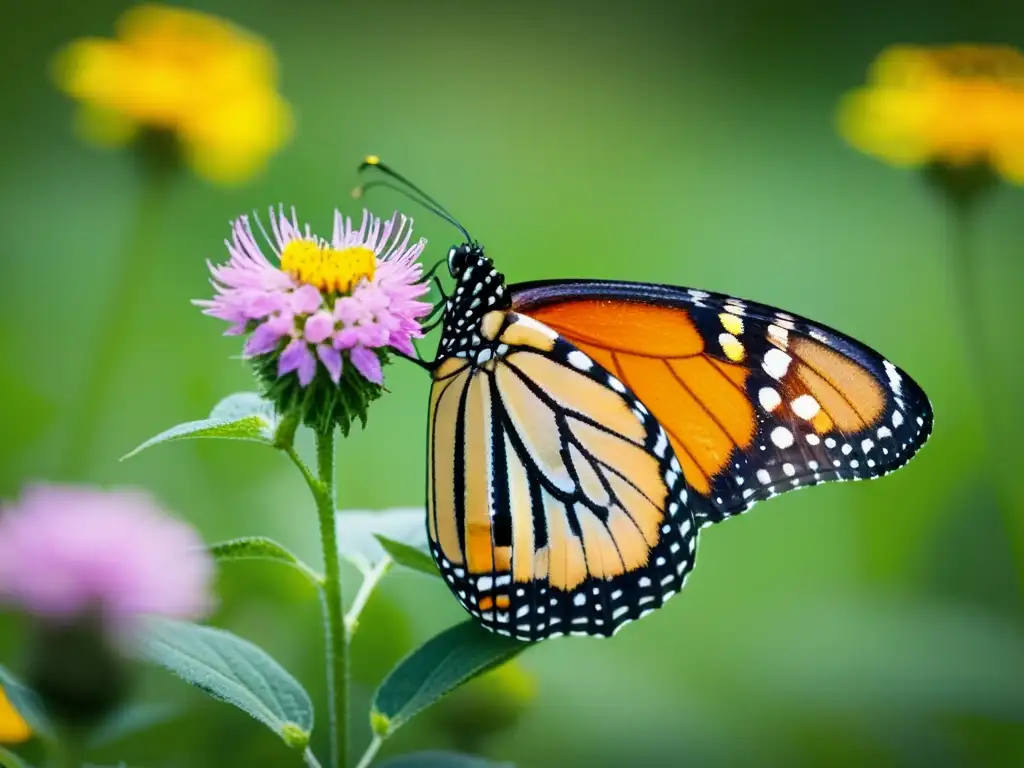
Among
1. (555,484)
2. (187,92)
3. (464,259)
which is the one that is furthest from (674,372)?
(187,92)

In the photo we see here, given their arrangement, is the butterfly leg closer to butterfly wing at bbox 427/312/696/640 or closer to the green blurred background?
butterfly wing at bbox 427/312/696/640

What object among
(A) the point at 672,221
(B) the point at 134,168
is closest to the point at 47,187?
(B) the point at 134,168

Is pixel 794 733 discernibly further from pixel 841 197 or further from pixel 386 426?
pixel 841 197

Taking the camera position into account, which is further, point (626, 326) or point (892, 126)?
point (892, 126)

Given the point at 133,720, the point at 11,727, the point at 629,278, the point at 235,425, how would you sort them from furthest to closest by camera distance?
1. the point at 629,278
2. the point at 133,720
3. the point at 11,727
4. the point at 235,425

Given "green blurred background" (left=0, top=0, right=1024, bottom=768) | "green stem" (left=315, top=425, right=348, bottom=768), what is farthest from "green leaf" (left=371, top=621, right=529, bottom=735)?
"green blurred background" (left=0, top=0, right=1024, bottom=768)

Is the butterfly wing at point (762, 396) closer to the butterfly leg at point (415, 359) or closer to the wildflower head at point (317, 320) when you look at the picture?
the butterfly leg at point (415, 359)

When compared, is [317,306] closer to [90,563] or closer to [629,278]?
[90,563]
